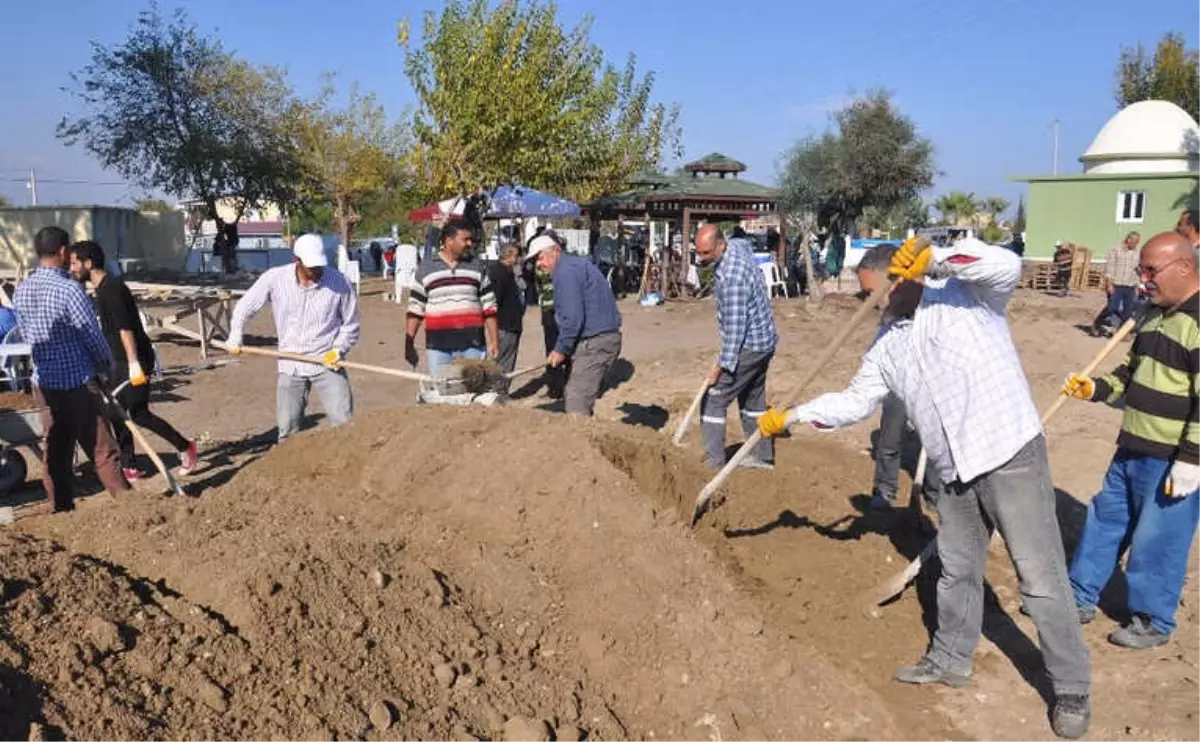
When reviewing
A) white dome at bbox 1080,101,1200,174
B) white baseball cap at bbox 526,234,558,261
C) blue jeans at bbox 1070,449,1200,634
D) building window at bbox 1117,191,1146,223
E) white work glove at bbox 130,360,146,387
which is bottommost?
blue jeans at bbox 1070,449,1200,634

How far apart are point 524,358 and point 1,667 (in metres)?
11.4

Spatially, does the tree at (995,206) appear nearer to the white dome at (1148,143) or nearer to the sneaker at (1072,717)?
the white dome at (1148,143)

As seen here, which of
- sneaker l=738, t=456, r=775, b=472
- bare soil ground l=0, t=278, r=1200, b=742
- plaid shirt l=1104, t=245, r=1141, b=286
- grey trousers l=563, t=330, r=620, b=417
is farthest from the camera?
plaid shirt l=1104, t=245, r=1141, b=286

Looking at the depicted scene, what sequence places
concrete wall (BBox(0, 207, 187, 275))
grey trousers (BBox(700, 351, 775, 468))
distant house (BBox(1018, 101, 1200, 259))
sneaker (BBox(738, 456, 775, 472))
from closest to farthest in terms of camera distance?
grey trousers (BBox(700, 351, 775, 468))
sneaker (BBox(738, 456, 775, 472))
concrete wall (BBox(0, 207, 187, 275))
distant house (BBox(1018, 101, 1200, 259))

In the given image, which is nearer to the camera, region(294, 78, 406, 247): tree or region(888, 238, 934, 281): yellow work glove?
region(888, 238, 934, 281): yellow work glove

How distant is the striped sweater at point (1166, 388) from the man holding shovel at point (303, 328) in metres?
4.52

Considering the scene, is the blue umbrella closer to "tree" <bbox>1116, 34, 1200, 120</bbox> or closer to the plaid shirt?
the plaid shirt

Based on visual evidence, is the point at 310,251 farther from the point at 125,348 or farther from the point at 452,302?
the point at 125,348

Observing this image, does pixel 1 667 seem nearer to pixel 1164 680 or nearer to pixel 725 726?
pixel 725 726

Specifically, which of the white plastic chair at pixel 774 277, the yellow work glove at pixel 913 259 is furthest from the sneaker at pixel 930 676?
the white plastic chair at pixel 774 277

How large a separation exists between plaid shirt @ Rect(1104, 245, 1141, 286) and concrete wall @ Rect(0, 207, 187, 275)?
23.1 m

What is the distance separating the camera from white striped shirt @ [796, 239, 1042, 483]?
3.47 m

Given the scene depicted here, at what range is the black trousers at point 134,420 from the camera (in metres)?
7.00

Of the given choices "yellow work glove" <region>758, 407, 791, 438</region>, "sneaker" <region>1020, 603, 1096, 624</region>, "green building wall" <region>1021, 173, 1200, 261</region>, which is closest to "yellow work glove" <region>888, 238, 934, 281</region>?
"yellow work glove" <region>758, 407, 791, 438</region>
